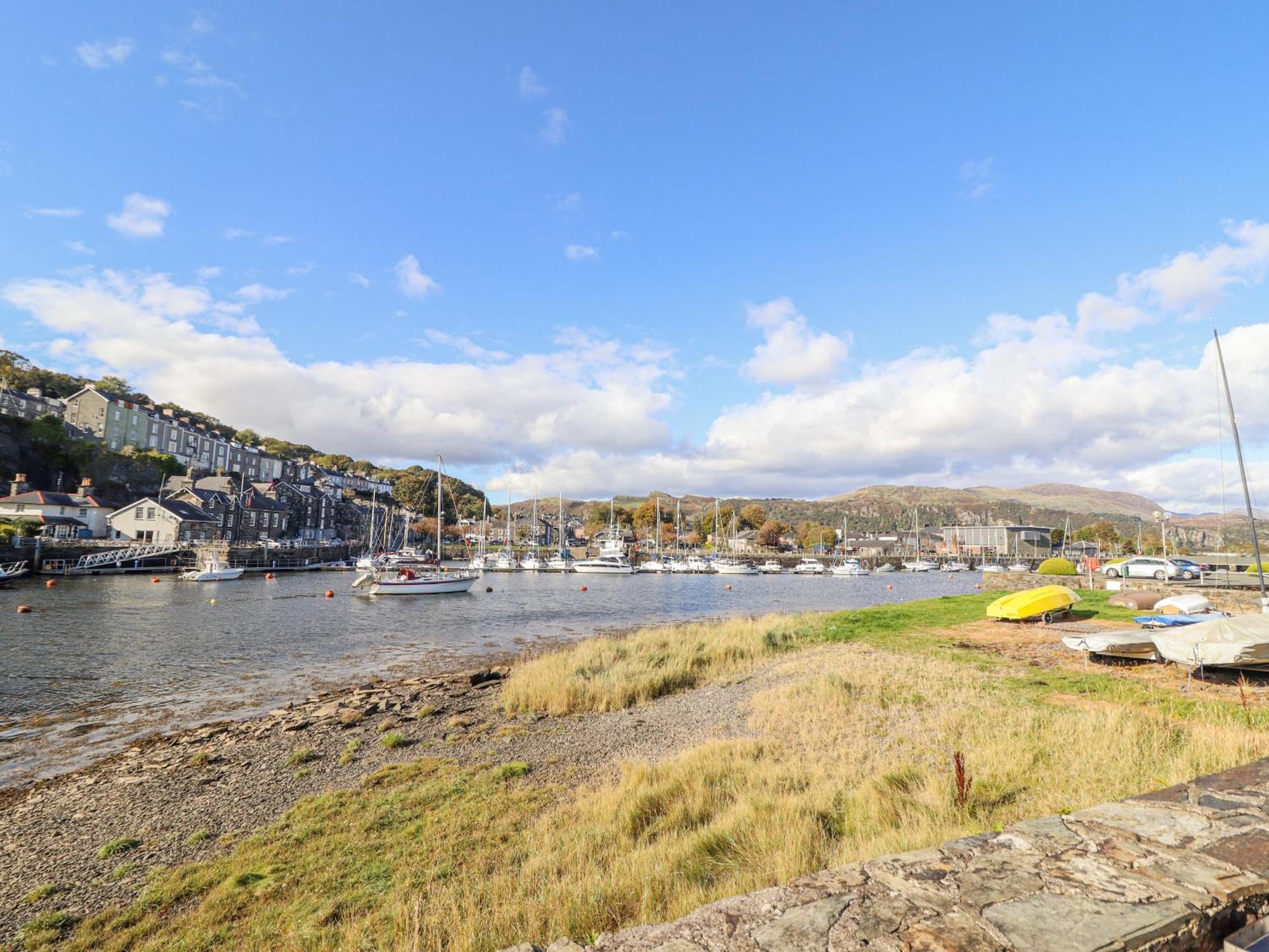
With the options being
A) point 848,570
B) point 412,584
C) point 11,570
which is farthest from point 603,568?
A: point 11,570

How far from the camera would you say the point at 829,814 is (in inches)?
283

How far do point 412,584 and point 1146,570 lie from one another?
51.1 meters

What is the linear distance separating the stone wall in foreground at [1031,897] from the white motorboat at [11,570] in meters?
70.0

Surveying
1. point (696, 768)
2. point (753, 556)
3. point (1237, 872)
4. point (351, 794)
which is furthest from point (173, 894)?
point (753, 556)

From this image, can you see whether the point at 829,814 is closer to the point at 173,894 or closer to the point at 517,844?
the point at 517,844

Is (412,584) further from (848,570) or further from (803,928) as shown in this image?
(848,570)

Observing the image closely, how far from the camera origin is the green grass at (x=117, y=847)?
8305mm

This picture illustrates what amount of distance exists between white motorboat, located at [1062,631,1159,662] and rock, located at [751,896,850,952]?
47.8 feet

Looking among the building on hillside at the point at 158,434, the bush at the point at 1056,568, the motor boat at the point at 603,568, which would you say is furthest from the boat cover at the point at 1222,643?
the building on hillside at the point at 158,434

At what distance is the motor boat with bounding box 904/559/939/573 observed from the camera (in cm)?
12331

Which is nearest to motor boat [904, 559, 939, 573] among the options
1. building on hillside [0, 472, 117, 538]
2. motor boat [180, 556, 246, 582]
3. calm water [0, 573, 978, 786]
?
calm water [0, 573, 978, 786]

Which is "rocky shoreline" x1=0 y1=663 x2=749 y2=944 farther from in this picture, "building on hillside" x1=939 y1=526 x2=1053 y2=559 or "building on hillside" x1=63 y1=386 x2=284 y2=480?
"building on hillside" x1=939 y1=526 x2=1053 y2=559

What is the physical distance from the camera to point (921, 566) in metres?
127

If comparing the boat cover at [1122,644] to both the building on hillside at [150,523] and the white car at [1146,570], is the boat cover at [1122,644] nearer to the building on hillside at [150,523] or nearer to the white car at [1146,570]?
the white car at [1146,570]
